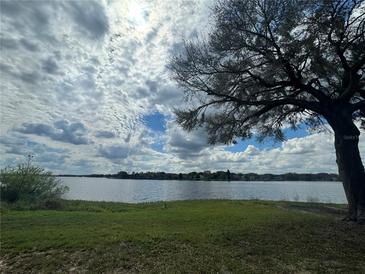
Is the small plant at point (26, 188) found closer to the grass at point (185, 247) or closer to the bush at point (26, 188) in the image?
the bush at point (26, 188)

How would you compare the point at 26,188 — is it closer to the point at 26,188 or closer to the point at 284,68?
the point at 26,188

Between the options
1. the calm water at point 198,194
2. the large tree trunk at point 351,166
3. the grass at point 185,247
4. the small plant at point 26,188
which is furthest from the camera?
the calm water at point 198,194

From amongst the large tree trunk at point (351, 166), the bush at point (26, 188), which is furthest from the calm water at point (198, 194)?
the large tree trunk at point (351, 166)

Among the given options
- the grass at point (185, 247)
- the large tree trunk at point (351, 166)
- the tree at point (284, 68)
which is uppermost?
the tree at point (284, 68)

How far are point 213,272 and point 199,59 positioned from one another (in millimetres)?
8809

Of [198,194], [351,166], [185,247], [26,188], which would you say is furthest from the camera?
[198,194]

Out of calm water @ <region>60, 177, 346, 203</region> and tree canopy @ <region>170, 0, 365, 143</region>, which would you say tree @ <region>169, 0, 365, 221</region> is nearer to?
tree canopy @ <region>170, 0, 365, 143</region>

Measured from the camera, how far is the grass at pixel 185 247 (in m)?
7.95

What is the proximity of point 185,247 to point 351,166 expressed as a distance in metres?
7.43

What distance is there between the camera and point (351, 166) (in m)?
13.1

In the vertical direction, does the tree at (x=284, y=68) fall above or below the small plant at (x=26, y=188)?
above

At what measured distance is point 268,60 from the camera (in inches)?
496

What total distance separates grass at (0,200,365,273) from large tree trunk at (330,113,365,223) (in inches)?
34.0

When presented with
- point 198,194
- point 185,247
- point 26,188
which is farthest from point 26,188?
point 198,194
